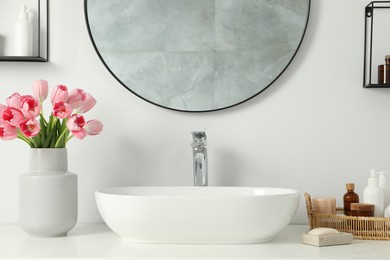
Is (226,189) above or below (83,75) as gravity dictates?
below

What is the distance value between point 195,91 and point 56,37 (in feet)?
1.68

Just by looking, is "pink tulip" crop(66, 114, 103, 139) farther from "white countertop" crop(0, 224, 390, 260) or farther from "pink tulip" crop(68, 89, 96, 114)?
"white countertop" crop(0, 224, 390, 260)

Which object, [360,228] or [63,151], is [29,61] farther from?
[360,228]

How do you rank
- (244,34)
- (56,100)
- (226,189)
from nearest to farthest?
(56,100), (226,189), (244,34)

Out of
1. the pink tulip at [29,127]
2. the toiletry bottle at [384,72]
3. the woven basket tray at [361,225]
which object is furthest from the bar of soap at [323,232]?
the pink tulip at [29,127]

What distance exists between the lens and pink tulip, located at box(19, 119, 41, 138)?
1.54 m

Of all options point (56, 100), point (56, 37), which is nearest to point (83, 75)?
point (56, 37)

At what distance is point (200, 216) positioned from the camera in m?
1.42

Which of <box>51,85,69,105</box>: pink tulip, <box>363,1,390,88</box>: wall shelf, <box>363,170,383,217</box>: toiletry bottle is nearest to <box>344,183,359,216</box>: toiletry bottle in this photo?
<box>363,170,383,217</box>: toiletry bottle

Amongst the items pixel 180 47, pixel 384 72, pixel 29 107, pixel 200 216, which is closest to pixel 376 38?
pixel 384 72

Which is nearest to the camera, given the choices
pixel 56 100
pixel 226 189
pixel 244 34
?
pixel 56 100

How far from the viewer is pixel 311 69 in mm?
1883

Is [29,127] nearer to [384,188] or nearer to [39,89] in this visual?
[39,89]

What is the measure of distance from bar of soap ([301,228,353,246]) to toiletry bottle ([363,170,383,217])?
0.63ft
